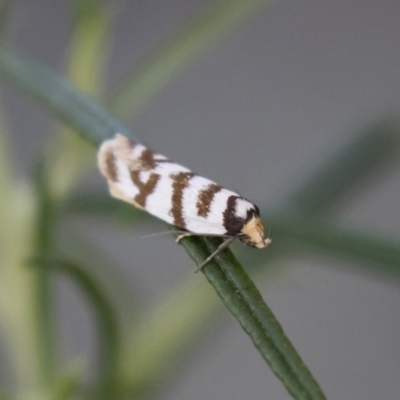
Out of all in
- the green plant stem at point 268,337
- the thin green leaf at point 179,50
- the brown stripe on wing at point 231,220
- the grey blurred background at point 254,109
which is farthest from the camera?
the grey blurred background at point 254,109

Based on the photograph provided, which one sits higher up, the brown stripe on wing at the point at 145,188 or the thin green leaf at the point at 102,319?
A: the brown stripe on wing at the point at 145,188

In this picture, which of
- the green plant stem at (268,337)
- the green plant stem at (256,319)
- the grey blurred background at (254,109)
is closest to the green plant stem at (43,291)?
the green plant stem at (256,319)

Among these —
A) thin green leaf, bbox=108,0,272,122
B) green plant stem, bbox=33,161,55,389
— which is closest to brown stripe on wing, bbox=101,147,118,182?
green plant stem, bbox=33,161,55,389

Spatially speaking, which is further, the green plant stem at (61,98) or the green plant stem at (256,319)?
the green plant stem at (61,98)

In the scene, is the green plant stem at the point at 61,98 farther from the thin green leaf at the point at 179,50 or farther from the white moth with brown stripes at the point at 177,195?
the thin green leaf at the point at 179,50

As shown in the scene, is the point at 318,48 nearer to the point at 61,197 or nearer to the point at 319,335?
the point at 319,335

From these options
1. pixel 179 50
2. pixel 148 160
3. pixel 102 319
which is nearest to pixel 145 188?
pixel 148 160

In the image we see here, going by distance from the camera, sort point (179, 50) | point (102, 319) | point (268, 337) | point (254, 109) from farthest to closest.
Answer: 1. point (254, 109)
2. point (179, 50)
3. point (102, 319)
4. point (268, 337)

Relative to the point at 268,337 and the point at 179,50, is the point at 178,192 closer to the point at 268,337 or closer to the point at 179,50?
the point at 268,337
